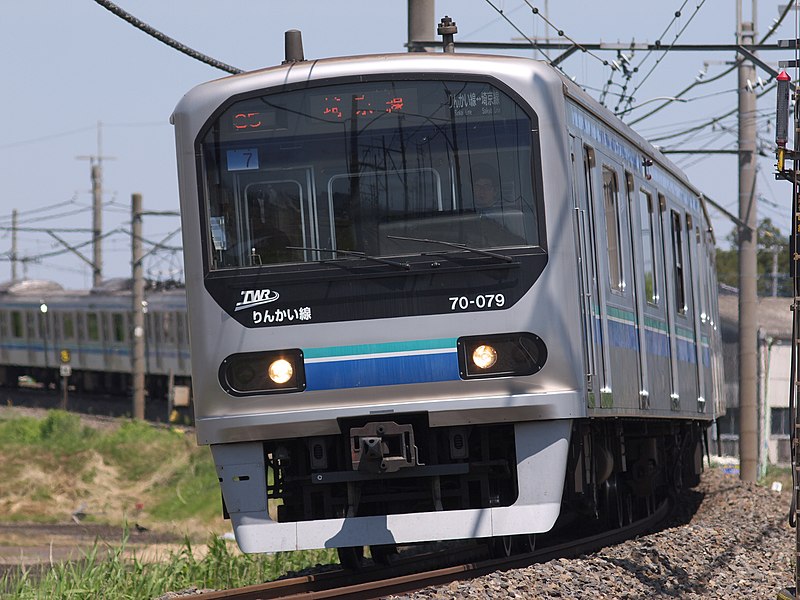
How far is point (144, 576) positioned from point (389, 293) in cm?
343

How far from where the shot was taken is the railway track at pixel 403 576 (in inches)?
319

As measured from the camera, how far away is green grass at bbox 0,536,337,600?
9781 mm

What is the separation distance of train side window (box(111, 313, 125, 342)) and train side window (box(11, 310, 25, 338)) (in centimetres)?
557

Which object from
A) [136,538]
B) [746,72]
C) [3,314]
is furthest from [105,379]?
[746,72]

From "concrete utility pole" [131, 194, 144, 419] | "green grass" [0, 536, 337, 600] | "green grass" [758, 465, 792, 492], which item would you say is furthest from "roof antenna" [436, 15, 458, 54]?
"concrete utility pole" [131, 194, 144, 419]

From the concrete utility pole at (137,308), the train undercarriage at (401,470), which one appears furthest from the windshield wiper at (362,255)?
the concrete utility pole at (137,308)

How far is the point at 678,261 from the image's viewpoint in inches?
484

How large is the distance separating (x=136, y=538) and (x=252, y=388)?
14.8 metres

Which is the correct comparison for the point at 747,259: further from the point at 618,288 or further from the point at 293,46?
the point at 293,46

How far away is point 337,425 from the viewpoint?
26.9ft

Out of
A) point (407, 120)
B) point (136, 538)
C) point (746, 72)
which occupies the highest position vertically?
point (746, 72)

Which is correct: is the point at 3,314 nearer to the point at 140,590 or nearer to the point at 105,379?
the point at 105,379

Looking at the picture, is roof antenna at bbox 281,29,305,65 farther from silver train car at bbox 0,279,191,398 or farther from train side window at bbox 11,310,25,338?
train side window at bbox 11,310,25,338

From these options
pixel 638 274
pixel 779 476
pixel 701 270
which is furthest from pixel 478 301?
pixel 779 476
